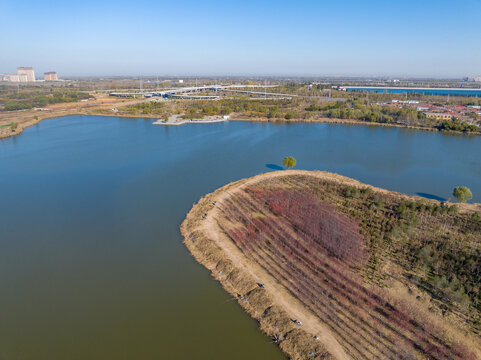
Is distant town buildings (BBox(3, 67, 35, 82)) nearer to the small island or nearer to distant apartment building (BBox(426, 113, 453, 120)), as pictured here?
the small island

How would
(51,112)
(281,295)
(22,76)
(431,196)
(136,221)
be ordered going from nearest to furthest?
1. (281,295)
2. (136,221)
3. (431,196)
4. (51,112)
5. (22,76)

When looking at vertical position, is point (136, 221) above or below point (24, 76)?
below

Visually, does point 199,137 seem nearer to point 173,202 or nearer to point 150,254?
point 173,202

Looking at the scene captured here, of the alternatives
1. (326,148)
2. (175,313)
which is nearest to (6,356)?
(175,313)

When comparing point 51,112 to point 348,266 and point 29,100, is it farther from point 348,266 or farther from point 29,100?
point 348,266

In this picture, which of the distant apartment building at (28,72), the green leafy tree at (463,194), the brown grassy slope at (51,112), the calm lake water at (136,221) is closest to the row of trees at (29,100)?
the brown grassy slope at (51,112)

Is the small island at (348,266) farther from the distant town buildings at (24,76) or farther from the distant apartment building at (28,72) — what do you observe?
the distant apartment building at (28,72)

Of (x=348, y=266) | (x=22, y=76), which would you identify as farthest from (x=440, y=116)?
(x=22, y=76)
